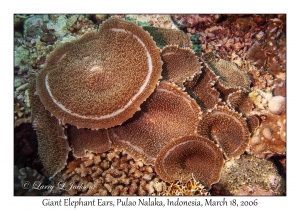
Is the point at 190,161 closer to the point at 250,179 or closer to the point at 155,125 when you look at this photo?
the point at 155,125

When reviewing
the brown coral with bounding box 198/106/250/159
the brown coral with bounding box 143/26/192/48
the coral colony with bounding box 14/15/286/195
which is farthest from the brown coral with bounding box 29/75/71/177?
the brown coral with bounding box 143/26/192/48

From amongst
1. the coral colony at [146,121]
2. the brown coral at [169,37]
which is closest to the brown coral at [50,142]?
the coral colony at [146,121]

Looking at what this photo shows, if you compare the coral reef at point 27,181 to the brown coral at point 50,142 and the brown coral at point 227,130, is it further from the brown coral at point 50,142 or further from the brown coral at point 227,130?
the brown coral at point 227,130

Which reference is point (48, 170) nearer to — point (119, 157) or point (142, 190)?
point (119, 157)

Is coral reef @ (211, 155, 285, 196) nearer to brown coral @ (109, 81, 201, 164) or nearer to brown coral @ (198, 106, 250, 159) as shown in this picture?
brown coral @ (198, 106, 250, 159)

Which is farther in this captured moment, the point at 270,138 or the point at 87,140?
the point at 87,140

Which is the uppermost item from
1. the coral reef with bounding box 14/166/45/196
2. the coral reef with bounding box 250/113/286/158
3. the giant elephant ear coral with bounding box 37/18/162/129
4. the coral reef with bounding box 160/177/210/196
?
the giant elephant ear coral with bounding box 37/18/162/129

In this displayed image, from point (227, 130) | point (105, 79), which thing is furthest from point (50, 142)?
point (227, 130)
